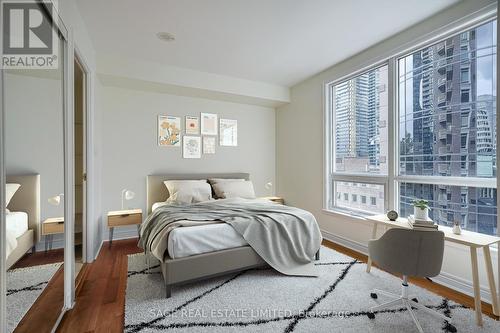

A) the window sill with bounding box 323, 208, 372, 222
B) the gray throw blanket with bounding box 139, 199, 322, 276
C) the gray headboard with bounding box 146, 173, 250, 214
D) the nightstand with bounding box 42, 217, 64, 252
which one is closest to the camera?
the nightstand with bounding box 42, 217, 64, 252

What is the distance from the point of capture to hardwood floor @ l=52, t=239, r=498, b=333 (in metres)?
1.73

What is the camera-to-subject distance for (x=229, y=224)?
2408mm

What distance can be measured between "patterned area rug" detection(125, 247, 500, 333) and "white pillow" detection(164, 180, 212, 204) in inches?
45.4

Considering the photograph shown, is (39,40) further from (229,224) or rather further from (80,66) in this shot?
(229,224)

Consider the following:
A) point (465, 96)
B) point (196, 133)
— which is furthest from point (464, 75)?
point (196, 133)

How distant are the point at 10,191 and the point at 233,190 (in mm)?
2864

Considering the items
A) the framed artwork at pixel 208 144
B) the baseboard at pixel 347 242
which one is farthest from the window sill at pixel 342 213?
the framed artwork at pixel 208 144

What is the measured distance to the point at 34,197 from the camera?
1481mm

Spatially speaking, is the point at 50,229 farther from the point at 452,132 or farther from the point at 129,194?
the point at 452,132

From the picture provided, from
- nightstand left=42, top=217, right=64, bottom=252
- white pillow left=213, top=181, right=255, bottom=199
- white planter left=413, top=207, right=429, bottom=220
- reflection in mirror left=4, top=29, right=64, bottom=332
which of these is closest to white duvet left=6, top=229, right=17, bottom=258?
reflection in mirror left=4, top=29, right=64, bottom=332

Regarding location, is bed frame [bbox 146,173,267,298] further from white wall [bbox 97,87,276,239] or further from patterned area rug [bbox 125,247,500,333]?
white wall [bbox 97,87,276,239]

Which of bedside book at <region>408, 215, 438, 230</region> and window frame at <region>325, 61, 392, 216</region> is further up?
window frame at <region>325, 61, 392, 216</region>

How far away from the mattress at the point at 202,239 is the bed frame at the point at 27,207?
95 cm

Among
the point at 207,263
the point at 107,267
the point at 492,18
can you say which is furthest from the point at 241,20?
the point at 107,267
